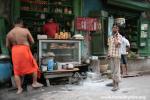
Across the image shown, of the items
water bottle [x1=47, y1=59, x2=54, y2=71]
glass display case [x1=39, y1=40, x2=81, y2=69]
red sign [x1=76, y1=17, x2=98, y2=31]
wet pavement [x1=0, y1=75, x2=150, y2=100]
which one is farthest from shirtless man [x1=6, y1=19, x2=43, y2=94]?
red sign [x1=76, y1=17, x2=98, y2=31]

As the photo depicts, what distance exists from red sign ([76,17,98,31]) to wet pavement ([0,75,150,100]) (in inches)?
113

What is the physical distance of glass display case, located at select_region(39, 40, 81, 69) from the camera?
12.2 metres

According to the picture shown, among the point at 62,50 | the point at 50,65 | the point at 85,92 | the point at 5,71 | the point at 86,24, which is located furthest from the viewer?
the point at 86,24

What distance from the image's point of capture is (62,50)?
505 inches

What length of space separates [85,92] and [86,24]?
15.2 feet

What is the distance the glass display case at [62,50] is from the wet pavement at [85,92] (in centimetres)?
102

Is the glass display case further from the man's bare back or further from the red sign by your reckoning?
the red sign

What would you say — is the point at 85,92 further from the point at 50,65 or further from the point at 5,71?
the point at 5,71

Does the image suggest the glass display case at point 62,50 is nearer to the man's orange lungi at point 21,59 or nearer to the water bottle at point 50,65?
the water bottle at point 50,65

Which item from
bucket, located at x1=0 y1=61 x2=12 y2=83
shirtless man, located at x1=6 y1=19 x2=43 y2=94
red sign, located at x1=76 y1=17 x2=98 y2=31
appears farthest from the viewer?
red sign, located at x1=76 y1=17 x2=98 y2=31

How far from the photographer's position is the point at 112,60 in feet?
35.6

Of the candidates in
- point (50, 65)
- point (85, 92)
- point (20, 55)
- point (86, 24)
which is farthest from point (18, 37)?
point (86, 24)

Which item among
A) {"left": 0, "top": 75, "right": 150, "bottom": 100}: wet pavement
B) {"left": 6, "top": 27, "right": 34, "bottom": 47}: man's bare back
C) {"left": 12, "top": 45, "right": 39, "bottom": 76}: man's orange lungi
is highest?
{"left": 6, "top": 27, "right": 34, "bottom": 47}: man's bare back

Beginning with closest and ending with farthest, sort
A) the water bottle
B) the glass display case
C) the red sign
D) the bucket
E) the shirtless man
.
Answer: the shirtless man
the bucket
the water bottle
the glass display case
the red sign
